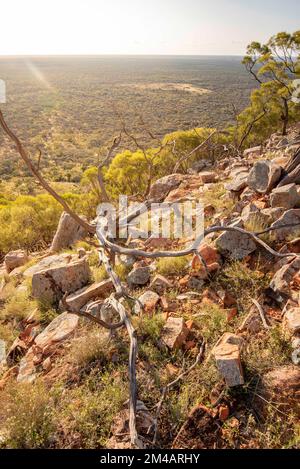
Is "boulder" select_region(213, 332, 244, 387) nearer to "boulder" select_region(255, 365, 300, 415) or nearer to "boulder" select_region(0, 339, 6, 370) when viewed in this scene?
"boulder" select_region(255, 365, 300, 415)

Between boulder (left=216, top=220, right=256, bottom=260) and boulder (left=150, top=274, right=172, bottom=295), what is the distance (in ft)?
3.07

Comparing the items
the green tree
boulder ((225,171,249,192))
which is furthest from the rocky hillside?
the green tree

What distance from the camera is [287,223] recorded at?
4.83 m

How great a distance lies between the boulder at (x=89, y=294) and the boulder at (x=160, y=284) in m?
0.72

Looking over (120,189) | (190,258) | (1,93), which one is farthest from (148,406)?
(120,189)

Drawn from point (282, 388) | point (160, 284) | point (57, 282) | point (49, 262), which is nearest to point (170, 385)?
point (282, 388)

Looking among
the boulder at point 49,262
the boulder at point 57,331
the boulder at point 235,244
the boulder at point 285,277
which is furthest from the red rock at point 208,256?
the boulder at point 49,262

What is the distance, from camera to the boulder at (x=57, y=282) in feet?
17.2

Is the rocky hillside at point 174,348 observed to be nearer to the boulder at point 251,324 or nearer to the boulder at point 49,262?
the boulder at point 251,324

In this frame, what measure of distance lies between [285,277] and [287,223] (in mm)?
1136

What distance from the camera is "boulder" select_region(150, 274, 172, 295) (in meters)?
4.59

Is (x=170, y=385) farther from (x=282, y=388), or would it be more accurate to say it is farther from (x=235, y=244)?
(x=235, y=244)

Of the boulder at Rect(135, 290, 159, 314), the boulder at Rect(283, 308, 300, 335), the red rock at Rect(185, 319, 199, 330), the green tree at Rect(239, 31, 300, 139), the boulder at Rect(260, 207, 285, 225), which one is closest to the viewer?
the boulder at Rect(283, 308, 300, 335)
